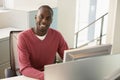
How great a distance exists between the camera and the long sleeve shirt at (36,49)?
196 cm

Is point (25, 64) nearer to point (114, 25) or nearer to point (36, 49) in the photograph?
point (36, 49)

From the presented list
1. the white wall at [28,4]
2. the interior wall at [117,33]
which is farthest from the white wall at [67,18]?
the interior wall at [117,33]

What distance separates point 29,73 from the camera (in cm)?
183

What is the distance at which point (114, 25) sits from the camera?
153 inches

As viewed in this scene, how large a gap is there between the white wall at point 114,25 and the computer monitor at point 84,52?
2300 millimetres

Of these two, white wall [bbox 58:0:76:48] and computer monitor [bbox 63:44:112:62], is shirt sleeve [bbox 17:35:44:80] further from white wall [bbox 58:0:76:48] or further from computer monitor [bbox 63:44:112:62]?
white wall [bbox 58:0:76:48]

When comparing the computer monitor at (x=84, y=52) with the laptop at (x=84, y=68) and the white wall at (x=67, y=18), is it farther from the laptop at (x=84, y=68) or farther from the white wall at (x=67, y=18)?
the white wall at (x=67, y=18)

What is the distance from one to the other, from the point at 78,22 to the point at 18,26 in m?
2.05

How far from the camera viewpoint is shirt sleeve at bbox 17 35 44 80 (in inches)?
70.4

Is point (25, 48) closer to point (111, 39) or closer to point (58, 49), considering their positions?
point (58, 49)

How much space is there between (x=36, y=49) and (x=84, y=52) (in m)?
0.69

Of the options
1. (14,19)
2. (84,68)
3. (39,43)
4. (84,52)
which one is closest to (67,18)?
(14,19)

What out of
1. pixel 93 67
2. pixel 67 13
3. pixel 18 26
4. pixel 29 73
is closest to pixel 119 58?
pixel 93 67

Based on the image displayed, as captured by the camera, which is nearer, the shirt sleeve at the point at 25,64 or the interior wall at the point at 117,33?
the shirt sleeve at the point at 25,64
